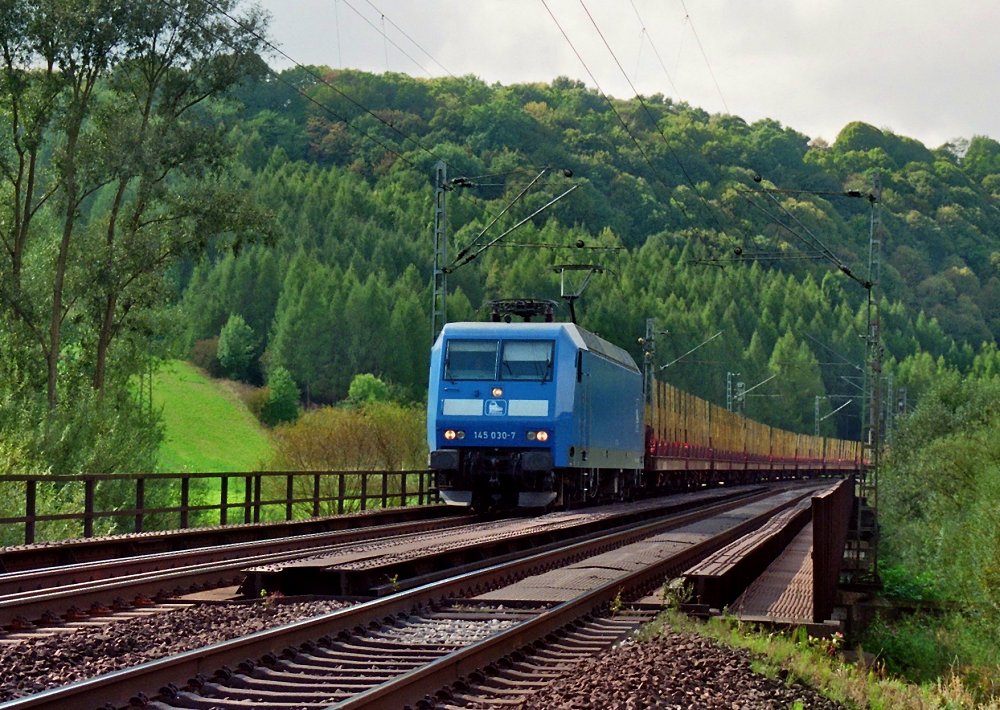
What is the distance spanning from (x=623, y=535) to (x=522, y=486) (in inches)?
200

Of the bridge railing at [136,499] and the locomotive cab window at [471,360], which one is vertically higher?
the locomotive cab window at [471,360]

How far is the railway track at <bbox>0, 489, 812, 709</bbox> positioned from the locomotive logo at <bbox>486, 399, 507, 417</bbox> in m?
9.81

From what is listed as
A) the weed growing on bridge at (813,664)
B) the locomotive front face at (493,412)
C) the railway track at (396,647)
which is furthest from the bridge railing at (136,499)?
the weed growing on bridge at (813,664)

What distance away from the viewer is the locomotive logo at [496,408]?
82.3ft

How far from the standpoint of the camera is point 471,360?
2559cm

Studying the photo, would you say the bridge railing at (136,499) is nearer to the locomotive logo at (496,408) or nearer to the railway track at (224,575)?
the railway track at (224,575)

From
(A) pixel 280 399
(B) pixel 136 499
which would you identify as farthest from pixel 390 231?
(B) pixel 136 499

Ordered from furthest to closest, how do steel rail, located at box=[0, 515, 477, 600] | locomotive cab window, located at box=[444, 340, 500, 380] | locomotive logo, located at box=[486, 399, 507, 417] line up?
locomotive cab window, located at box=[444, 340, 500, 380] < locomotive logo, located at box=[486, 399, 507, 417] < steel rail, located at box=[0, 515, 477, 600]

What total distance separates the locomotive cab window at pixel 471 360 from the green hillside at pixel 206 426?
56.3 meters

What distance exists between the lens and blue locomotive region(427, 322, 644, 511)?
81.5 feet

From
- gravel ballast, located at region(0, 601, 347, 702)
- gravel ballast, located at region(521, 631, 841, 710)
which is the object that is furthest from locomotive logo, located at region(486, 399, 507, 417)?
gravel ballast, located at region(521, 631, 841, 710)

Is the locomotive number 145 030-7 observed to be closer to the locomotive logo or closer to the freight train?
the freight train

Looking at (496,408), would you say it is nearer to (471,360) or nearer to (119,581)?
(471,360)

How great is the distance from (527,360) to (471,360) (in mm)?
1093
